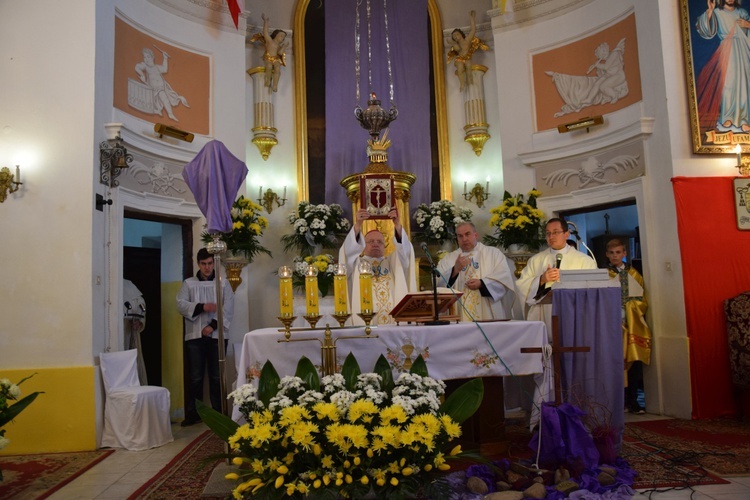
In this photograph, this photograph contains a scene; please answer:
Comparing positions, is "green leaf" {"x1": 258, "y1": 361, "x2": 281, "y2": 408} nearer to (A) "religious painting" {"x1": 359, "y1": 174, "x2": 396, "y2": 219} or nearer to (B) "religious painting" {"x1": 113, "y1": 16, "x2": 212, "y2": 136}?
(A) "religious painting" {"x1": 359, "y1": 174, "x2": 396, "y2": 219}

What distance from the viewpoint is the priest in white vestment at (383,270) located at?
6.17 meters

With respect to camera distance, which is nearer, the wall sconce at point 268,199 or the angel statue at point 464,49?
the wall sconce at point 268,199

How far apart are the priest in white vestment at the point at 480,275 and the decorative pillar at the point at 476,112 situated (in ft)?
11.2

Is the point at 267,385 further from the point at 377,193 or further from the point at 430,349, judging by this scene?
the point at 377,193

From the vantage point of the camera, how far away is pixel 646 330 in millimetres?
7145

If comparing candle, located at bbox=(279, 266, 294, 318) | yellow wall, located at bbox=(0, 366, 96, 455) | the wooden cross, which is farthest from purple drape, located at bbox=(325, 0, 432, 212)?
candle, located at bbox=(279, 266, 294, 318)

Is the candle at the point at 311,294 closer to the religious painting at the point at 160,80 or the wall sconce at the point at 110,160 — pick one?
the wall sconce at the point at 110,160

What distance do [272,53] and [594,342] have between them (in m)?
6.60

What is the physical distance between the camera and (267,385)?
3.86 m

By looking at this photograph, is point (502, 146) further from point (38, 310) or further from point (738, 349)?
point (38, 310)

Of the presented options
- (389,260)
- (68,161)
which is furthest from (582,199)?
(68,161)

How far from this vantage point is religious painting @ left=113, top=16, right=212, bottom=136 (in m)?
7.64

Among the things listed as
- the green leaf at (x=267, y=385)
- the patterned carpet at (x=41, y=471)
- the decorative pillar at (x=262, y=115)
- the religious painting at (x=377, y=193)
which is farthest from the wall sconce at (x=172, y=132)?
the green leaf at (x=267, y=385)

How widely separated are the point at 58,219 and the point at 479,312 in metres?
4.22
